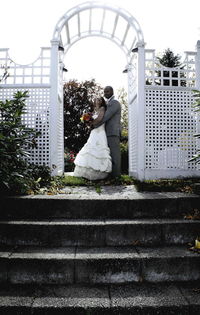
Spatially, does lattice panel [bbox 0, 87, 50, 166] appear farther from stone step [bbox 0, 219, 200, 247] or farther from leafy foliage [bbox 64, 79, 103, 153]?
leafy foliage [bbox 64, 79, 103, 153]

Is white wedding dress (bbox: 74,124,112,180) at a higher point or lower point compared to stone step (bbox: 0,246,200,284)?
higher

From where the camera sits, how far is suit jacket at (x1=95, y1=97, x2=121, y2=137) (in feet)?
18.5

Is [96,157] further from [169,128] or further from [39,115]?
[169,128]

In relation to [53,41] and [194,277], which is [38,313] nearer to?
[194,277]

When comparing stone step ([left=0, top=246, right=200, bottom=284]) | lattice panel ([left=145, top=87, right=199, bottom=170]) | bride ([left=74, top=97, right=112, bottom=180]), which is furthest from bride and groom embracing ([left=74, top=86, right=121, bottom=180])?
stone step ([left=0, top=246, right=200, bottom=284])

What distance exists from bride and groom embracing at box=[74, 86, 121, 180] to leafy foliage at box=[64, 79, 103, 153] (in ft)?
49.5

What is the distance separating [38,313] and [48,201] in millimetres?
1411

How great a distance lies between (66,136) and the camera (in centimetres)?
2095

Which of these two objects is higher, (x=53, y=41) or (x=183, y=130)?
(x=53, y=41)

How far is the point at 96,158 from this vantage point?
545 cm

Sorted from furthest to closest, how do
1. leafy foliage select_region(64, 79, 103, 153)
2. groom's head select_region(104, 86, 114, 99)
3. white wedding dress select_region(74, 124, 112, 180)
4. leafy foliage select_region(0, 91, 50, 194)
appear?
leafy foliage select_region(64, 79, 103, 153), groom's head select_region(104, 86, 114, 99), white wedding dress select_region(74, 124, 112, 180), leafy foliage select_region(0, 91, 50, 194)

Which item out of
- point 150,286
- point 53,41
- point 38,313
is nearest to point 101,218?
point 150,286

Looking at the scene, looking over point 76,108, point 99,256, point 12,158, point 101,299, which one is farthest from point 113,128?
point 76,108

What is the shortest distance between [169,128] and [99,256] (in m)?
3.78
